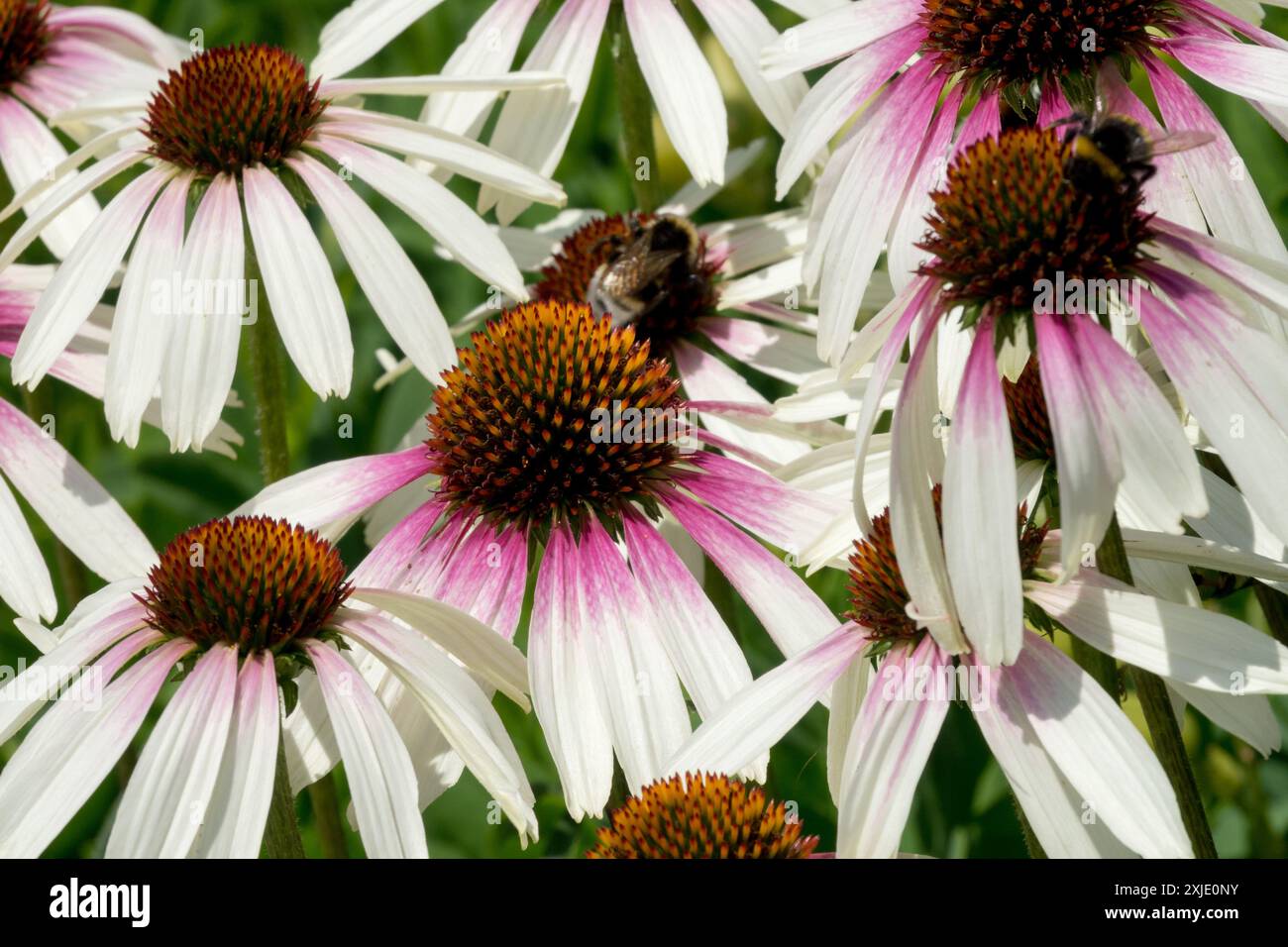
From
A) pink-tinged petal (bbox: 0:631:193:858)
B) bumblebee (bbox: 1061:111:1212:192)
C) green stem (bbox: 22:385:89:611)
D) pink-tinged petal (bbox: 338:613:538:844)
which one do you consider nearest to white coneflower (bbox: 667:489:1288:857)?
pink-tinged petal (bbox: 338:613:538:844)

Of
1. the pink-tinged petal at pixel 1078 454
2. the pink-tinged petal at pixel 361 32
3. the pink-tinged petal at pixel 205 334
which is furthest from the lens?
the pink-tinged petal at pixel 361 32

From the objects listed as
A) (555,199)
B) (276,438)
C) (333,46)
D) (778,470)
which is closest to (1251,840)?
(778,470)

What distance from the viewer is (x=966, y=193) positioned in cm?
111

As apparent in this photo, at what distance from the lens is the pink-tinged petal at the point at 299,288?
1399 millimetres

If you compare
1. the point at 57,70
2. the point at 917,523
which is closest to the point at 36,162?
the point at 57,70

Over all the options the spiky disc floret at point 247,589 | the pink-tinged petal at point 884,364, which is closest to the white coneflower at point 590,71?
the pink-tinged petal at point 884,364

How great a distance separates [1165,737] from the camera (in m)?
1.14

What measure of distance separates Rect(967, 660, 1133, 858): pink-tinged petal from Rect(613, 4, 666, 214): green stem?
81 centimetres

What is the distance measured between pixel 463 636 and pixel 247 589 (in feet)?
0.51

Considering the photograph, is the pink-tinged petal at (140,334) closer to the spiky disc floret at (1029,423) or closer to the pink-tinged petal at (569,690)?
the pink-tinged petal at (569,690)

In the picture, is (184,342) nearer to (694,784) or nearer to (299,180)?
(299,180)

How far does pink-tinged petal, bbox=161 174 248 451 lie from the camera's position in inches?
54.6

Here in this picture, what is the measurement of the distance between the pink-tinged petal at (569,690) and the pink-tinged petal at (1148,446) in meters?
0.43

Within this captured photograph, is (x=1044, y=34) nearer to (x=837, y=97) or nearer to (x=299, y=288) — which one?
(x=837, y=97)
